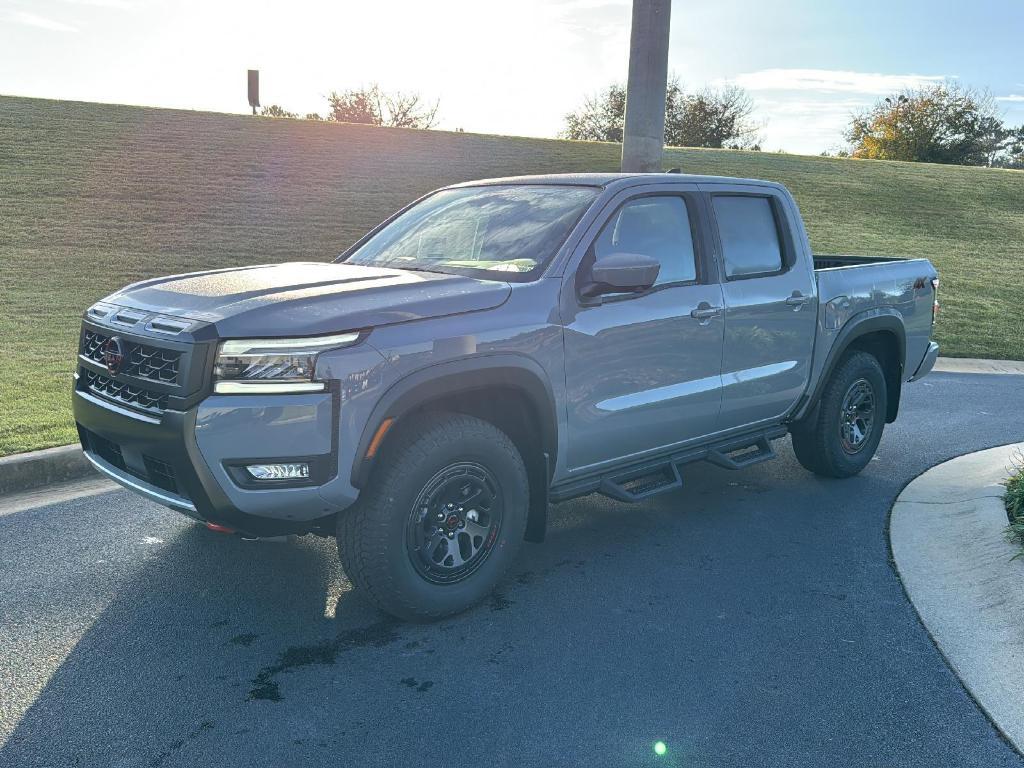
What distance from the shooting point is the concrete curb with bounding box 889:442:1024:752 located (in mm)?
3689

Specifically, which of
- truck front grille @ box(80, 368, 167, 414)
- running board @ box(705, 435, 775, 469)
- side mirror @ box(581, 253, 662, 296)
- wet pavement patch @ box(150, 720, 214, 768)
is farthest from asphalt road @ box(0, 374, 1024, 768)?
side mirror @ box(581, 253, 662, 296)

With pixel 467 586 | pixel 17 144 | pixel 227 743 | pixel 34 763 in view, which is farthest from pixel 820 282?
pixel 17 144

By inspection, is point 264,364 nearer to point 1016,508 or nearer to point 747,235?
point 747,235

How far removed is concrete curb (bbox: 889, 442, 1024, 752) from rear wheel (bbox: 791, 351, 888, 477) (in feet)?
1.44

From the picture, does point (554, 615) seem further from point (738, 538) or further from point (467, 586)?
point (738, 538)

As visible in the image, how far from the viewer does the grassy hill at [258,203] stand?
13.0 m

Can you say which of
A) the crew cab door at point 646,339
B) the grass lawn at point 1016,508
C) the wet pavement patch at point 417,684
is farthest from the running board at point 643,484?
the grass lawn at point 1016,508

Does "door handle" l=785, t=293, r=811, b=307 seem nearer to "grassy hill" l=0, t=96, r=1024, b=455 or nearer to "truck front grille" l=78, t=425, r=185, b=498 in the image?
"truck front grille" l=78, t=425, r=185, b=498

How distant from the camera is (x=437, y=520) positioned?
4082 millimetres

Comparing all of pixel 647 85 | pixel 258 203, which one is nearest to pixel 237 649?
pixel 647 85

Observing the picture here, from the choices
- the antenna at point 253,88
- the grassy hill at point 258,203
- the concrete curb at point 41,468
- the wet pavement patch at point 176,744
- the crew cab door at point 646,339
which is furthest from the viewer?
the antenna at point 253,88

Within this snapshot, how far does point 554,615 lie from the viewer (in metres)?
4.25

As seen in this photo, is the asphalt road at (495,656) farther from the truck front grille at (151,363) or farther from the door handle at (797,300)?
the door handle at (797,300)

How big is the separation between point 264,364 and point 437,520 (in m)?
1.06
